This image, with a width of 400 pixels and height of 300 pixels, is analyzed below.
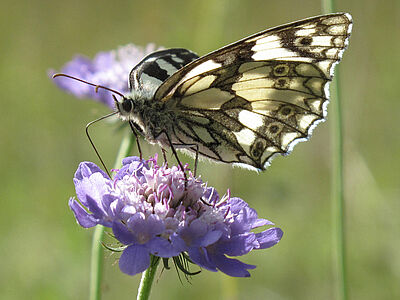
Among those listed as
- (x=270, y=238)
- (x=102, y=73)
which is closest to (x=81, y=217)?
(x=270, y=238)

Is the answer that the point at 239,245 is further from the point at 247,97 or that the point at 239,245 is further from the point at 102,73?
the point at 102,73

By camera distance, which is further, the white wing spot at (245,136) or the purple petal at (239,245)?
the white wing spot at (245,136)

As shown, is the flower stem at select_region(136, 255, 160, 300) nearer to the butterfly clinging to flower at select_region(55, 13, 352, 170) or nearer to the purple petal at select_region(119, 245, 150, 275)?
the purple petal at select_region(119, 245, 150, 275)

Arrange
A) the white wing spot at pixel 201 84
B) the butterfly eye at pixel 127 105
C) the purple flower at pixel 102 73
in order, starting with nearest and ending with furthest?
the butterfly eye at pixel 127 105 < the white wing spot at pixel 201 84 < the purple flower at pixel 102 73

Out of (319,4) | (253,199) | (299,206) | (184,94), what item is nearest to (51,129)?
(253,199)

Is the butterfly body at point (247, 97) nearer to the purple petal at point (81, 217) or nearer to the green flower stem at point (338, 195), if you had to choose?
the green flower stem at point (338, 195)

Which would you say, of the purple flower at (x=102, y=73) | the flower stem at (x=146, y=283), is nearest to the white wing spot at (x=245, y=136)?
the flower stem at (x=146, y=283)
